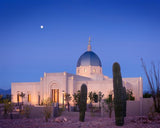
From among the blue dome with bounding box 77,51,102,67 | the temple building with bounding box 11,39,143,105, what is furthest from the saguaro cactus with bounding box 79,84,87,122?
the blue dome with bounding box 77,51,102,67

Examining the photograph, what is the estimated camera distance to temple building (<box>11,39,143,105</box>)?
35688 mm

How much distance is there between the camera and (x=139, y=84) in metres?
39.3

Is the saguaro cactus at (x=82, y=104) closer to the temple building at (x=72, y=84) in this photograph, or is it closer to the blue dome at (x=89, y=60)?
the temple building at (x=72, y=84)

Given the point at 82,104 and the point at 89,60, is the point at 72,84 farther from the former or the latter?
the point at 82,104

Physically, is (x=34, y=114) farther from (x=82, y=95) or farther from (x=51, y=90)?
(x=51, y=90)

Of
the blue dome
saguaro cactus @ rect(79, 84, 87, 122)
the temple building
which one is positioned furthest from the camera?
the blue dome

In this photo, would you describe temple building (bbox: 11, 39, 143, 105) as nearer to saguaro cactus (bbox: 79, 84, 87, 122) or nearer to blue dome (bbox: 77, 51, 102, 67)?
blue dome (bbox: 77, 51, 102, 67)

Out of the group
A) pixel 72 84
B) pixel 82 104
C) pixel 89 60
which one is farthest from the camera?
pixel 89 60

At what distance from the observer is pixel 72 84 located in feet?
117

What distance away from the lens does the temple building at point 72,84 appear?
3569 cm

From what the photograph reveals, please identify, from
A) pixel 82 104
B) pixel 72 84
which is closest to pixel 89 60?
pixel 72 84

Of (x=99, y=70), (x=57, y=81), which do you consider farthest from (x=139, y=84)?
(x=57, y=81)

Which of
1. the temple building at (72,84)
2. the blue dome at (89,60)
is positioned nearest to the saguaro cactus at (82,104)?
the temple building at (72,84)

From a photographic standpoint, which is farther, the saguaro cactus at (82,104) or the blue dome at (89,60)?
the blue dome at (89,60)
